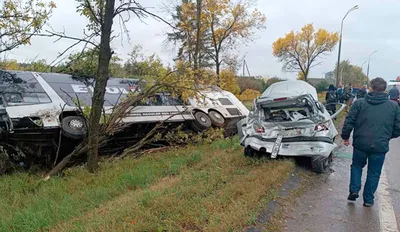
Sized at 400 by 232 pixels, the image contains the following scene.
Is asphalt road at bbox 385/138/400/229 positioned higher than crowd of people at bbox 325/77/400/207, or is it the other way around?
crowd of people at bbox 325/77/400/207

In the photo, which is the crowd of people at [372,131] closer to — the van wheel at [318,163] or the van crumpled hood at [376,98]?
the van crumpled hood at [376,98]

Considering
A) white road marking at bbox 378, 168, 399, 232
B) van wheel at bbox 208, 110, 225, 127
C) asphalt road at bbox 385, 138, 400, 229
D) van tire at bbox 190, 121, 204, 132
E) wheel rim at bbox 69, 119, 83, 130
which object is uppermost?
wheel rim at bbox 69, 119, 83, 130

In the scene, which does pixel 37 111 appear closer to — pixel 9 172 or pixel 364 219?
pixel 9 172

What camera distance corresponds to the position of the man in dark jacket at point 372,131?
12.5ft

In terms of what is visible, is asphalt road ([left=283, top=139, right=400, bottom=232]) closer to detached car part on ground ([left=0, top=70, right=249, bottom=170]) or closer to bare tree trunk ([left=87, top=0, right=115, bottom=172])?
bare tree trunk ([left=87, top=0, right=115, bottom=172])

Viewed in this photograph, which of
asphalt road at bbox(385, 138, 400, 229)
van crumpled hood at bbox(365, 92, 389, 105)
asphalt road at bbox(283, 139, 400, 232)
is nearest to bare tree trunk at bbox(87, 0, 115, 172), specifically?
asphalt road at bbox(283, 139, 400, 232)

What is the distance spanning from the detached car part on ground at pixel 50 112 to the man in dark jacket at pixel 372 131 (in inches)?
206

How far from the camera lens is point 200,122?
972cm

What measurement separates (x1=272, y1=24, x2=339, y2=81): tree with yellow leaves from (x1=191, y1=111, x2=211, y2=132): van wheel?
1306 inches

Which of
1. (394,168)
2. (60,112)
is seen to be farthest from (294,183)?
(60,112)

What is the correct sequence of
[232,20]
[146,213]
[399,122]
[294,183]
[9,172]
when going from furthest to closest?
[232,20] → [9,172] → [294,183] → [399,122] → [146,213]

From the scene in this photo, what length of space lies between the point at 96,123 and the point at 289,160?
13.3 feet

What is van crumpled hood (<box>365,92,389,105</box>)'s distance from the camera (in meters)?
3.85

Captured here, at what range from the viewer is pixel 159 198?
3824 millimetres
